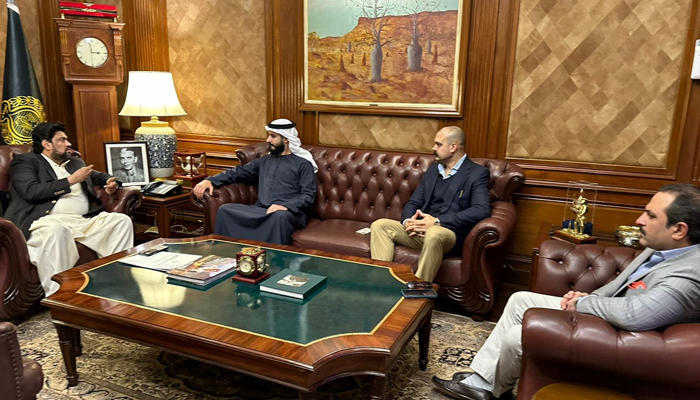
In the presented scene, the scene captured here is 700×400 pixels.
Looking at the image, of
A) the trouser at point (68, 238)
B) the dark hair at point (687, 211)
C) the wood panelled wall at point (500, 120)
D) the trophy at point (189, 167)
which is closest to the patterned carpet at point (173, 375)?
the trouser at point (68, 238)

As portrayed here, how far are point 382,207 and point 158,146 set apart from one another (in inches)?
83.4

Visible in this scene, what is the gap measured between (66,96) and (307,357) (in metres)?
4.60

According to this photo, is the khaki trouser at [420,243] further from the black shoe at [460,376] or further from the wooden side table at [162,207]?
the wooden side table at [162,207]

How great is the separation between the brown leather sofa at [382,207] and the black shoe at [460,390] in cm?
92

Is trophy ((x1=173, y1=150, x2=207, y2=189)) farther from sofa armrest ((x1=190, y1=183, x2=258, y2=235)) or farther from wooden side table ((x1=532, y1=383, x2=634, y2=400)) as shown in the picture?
wooden side table ((x1=532, y1=383, x2=634, y2=400))

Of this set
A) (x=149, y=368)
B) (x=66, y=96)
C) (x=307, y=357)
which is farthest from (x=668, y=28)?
(x=66, y=96)

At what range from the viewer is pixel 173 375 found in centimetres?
249

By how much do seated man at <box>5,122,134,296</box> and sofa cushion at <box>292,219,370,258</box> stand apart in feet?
4.06

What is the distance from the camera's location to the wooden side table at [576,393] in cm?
155

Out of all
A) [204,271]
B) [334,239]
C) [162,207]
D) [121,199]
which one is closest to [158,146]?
[162,207]

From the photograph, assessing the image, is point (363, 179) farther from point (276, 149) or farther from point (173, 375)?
point (173, 375)

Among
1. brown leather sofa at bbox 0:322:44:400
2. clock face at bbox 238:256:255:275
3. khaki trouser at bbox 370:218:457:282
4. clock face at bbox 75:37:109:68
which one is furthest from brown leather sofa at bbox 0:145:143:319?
clock face at bbox 75:37:109:68

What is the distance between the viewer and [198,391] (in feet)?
7.72

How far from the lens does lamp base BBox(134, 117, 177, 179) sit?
4395mm
